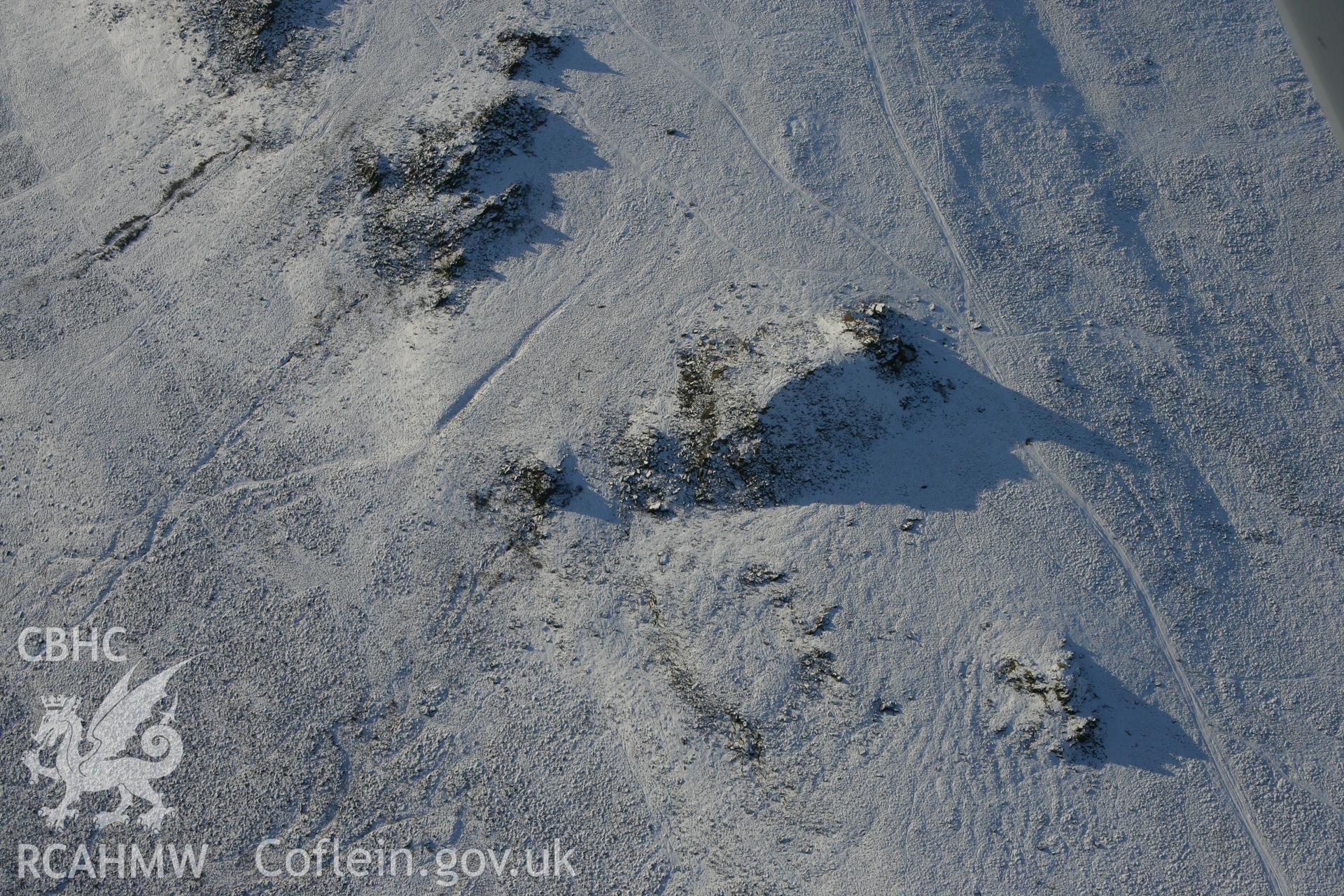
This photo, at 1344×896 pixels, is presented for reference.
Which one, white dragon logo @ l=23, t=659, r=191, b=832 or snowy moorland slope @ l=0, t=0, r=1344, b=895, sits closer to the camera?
snowy moorland slope @ l=0, t=0, r=1344, b=895

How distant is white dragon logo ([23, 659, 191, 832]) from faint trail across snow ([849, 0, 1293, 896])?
24.0 metres

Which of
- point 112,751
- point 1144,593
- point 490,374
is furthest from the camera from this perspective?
point 490,374

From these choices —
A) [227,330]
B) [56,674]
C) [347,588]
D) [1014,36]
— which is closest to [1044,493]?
[1014,36]

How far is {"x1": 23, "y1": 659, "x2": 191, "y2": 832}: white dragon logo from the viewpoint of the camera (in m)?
21.4

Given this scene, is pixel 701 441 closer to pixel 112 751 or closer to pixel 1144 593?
pixel 1144 593

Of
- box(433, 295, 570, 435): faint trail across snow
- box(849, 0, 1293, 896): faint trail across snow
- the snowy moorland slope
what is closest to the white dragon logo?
the snowy moorland slope

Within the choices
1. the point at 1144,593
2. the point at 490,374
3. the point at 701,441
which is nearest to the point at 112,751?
the point at 490,374

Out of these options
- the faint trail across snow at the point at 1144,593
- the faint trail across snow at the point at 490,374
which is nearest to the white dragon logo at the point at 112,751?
the faint trail across snow at the point at 490,374

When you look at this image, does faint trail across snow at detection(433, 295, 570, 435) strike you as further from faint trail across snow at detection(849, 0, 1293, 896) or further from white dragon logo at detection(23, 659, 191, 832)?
faint trail across snow at detection(849, 0, 1293, 896)

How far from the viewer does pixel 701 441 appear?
73.5 ft

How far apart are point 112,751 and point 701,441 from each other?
17.7 meters

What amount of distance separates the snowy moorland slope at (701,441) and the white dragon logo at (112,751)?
38cm

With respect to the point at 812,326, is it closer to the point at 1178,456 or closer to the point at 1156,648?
the point at 1178,456

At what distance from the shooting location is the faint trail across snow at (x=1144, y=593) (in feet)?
61.6
